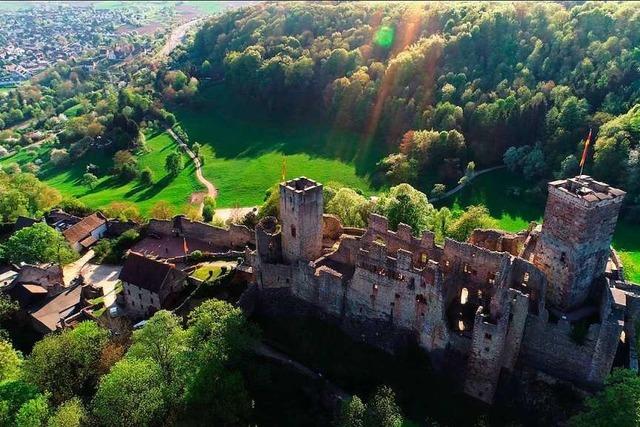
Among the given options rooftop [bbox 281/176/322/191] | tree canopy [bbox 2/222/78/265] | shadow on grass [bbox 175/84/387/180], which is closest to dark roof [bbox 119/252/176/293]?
rooftop [bbox 281/176/322/191]

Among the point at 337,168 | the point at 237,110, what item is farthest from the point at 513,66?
the point at 237,110

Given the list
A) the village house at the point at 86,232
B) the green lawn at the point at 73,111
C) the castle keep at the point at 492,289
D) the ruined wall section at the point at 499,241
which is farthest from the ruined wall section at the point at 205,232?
the green lawn at the point at 73,111

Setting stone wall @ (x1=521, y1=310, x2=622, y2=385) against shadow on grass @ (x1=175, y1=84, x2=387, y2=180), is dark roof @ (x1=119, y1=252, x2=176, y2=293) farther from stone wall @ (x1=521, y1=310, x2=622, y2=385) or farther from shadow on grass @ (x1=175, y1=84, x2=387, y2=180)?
shadow on grass @ (x1=175, y1=84, x2=387, y2=180)

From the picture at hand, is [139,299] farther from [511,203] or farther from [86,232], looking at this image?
[511,203]

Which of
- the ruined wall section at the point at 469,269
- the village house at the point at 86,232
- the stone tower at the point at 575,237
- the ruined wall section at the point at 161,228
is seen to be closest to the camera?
the stone tower at the point at 575,237

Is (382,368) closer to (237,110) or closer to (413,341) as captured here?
(413,341)

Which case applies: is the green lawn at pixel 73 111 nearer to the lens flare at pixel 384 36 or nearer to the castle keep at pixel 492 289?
the lens flare at pixel 384 36

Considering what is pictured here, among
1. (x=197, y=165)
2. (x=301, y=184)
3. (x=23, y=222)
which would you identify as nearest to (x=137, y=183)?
(x=197, y=165)
